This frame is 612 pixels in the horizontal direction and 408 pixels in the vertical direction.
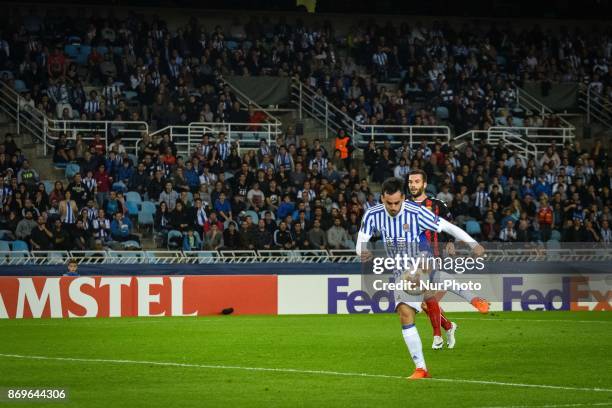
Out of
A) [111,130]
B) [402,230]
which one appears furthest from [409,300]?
[111,130]

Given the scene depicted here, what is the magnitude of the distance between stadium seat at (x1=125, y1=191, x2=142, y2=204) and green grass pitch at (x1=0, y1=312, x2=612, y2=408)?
702 centimetres

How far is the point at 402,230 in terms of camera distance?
12133 mm

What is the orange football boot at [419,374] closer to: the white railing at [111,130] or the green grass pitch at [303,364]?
the green grass pitch at [303,364]

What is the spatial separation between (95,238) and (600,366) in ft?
51.0

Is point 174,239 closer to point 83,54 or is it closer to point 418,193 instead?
point 83,54

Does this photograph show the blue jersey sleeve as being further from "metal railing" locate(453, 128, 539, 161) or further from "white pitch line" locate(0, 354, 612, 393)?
"metal railing" locate(453, 128, 539, 161)

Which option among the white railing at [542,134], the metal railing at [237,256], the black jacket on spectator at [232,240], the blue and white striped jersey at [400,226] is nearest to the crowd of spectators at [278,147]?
the black jacket on spectator at [232,240]

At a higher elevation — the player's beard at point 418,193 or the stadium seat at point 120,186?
the stadium seat at point 120,186

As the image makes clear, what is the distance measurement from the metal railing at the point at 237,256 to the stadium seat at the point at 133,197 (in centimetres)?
201

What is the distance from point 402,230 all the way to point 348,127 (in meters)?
22.5

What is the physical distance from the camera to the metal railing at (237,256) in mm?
25234

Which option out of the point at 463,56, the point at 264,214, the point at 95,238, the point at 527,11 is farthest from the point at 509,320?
the point at 527,11

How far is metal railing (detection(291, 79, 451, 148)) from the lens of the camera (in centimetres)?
3391

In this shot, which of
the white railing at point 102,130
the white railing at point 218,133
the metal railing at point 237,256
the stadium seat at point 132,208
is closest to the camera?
the metal railing at point 237,256
